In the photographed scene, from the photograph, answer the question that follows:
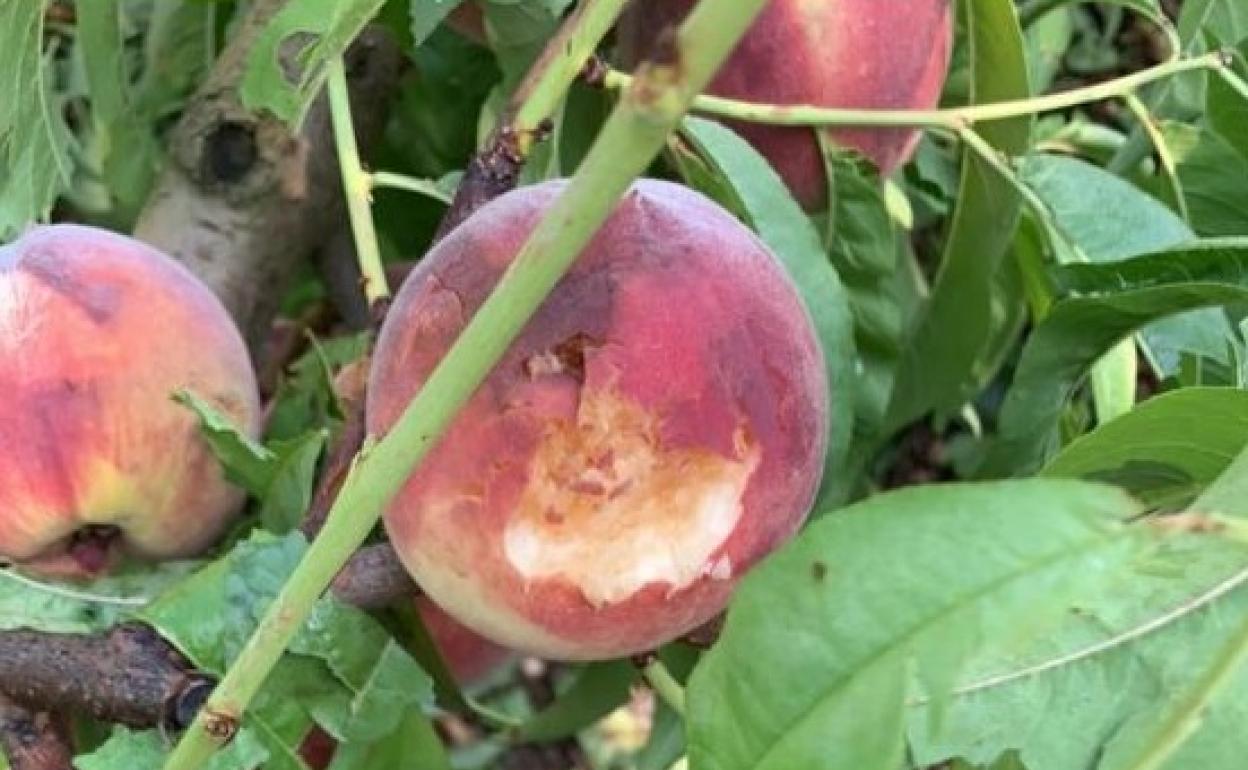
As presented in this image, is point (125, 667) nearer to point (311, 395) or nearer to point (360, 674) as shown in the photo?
point (360, 674)

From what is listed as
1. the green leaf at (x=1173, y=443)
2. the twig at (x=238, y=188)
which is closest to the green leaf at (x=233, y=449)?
the twig at (x=238, y=188)

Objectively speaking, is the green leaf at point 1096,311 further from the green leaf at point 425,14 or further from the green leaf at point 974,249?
the green leaf at point 425,14

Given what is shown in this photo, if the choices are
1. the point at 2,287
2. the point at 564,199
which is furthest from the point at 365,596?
the point at 564,199

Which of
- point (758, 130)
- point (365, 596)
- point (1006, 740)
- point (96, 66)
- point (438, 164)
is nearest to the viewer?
point (1006, 740)

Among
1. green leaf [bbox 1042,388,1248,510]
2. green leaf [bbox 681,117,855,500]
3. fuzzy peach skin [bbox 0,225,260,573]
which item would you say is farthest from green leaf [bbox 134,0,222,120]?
green leaf [bbox 1042,388,1248,510]

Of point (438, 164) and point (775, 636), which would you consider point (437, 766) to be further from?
point (438, 164)

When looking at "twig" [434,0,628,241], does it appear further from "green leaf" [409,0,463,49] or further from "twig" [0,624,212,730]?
"twig" [0,624,212,730]
